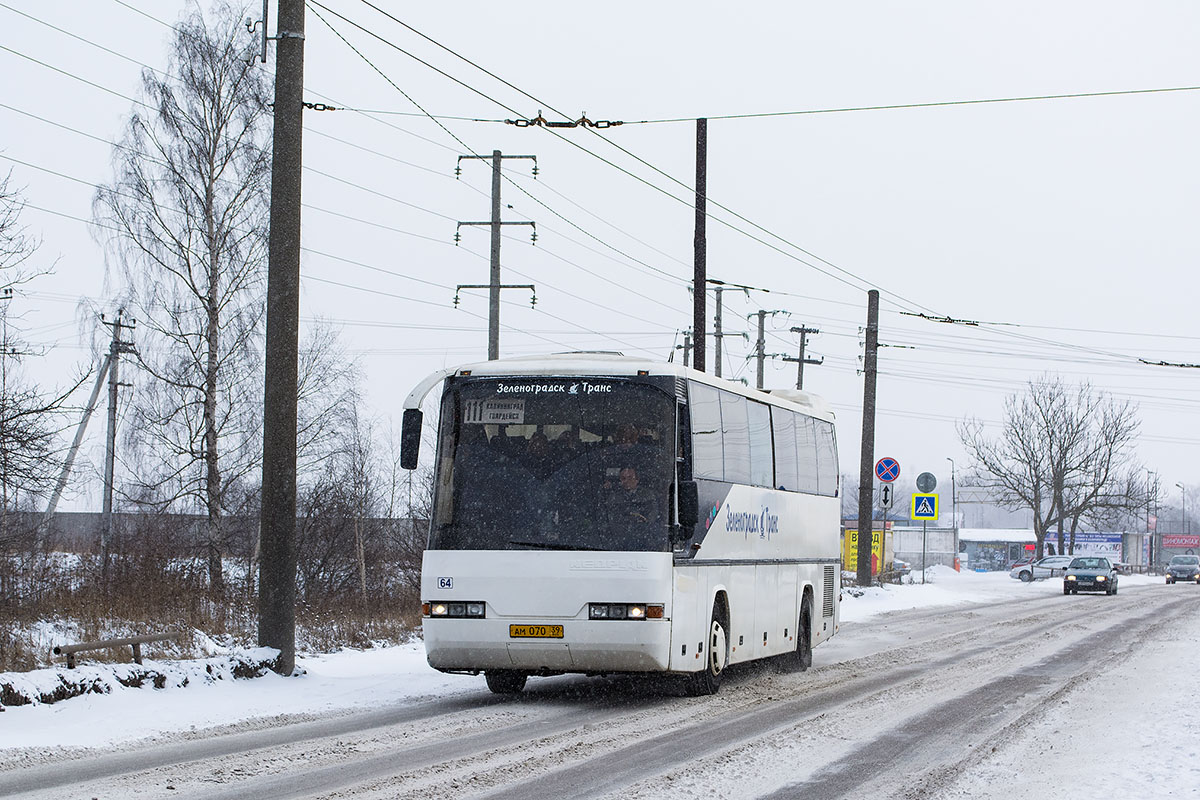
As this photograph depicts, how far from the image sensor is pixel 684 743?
11242mm

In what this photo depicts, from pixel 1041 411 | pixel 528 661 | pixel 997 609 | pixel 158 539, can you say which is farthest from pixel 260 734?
pixel 1041 411

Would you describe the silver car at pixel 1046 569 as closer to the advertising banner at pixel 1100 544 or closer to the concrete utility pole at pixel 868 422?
the advertising banner at pixel 1100 544

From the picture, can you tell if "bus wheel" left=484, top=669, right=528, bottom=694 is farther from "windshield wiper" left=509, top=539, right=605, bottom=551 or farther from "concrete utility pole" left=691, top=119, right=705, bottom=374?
"concrete utility pole" left=691, top=119, right=705, bottom=374

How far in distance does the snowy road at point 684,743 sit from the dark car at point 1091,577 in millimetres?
33035

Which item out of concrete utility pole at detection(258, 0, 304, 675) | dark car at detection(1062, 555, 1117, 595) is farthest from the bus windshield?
dark car at detection(1062, 555, 1117, 595)

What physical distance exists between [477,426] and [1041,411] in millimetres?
73350

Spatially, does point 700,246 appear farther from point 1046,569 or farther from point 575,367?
A: point 1046,569

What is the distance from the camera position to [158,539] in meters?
27.6

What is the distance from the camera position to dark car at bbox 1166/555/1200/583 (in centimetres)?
7012

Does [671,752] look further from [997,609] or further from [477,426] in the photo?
[997,609]

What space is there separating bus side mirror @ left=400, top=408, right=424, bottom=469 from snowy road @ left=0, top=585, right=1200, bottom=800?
7.57ft

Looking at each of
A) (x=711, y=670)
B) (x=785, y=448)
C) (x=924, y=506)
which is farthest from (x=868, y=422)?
(x=711, y=670)

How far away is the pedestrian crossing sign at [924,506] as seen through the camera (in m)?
40.2

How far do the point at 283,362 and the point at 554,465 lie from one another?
366 cm
